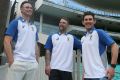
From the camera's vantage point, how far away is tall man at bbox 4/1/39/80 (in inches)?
175

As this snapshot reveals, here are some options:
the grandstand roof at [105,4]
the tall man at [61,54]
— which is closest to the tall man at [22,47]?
the tall man at [61,54]

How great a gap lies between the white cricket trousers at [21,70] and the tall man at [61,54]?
615mm

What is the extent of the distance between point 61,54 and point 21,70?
3.14 ft

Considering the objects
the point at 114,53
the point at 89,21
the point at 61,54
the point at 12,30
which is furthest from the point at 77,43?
the point at 12,30

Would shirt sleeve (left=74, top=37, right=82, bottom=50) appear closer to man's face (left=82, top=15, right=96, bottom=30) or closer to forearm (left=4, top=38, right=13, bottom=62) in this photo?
man's face (left=82, top=15, right=96, bottom=30)

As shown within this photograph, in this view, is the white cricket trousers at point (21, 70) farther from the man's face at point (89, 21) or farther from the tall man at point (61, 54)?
the man's face at point (89, 21)

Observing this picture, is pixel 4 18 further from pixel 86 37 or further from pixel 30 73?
pixel 86 37

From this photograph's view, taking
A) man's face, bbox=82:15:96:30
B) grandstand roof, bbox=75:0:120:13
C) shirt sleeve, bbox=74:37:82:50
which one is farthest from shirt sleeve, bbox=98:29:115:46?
grandstand roof, bbox=75:0:120:13

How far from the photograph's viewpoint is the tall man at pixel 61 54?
5.12 m

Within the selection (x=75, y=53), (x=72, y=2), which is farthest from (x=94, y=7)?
(x=75, y=53)

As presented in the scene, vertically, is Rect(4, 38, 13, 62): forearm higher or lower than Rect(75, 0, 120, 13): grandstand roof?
lower

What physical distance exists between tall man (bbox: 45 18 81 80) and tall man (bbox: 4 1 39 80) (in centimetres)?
48

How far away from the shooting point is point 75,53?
557cm

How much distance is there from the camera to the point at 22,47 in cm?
461
